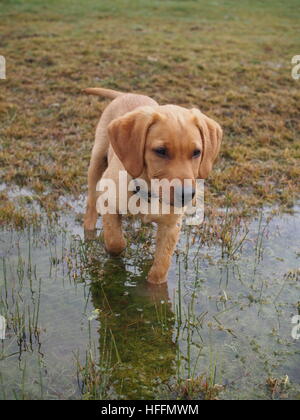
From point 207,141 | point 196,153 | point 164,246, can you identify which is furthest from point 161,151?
point 164,246

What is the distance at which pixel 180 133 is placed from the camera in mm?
3521

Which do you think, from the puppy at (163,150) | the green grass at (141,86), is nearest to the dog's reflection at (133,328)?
the puppy at (163,150)

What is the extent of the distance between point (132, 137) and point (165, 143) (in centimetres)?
33

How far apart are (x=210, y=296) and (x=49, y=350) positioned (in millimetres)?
1490

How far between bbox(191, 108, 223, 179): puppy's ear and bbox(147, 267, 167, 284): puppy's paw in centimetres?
95

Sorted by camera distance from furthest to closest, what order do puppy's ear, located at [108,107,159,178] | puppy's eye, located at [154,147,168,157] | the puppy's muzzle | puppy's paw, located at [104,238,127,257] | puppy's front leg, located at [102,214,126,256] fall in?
1. puppy's paw, located at [104,238,127,257]
2. puppy's front leg, located at [102,214,126,256]
3. puppy's ear, located at [108,107,159,178]
4. puppy's eye, located at [154,147,168,157]
5. the puppy's muzzle

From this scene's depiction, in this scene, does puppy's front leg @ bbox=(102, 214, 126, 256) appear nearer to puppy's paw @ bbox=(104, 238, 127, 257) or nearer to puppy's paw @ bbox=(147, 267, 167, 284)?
puppy's paw @ bbox=(104, 238, 127, 257)

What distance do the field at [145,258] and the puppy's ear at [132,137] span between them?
98 cm

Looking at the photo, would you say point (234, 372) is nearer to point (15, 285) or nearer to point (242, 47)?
point (15, 285)

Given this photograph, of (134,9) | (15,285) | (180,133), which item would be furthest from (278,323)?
(134,9)

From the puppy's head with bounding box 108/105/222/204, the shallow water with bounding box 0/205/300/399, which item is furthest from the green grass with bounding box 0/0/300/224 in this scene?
the puppy's head with bounding box 108/105/222/204

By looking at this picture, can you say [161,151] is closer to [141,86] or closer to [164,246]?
[164,246]

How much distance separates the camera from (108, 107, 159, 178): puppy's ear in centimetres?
367

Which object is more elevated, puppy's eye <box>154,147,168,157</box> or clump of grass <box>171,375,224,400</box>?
puppy's eye <box>154,147,168,157</box>
